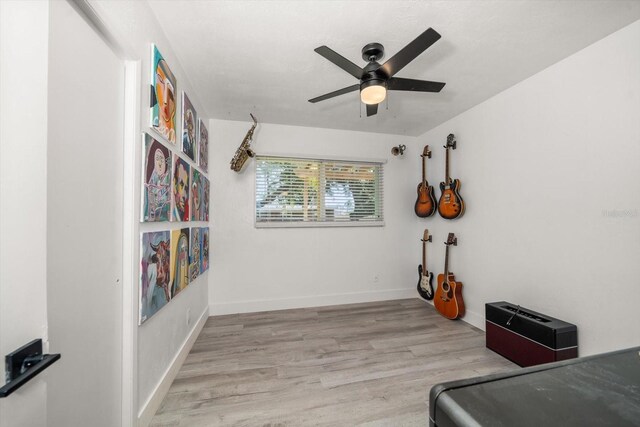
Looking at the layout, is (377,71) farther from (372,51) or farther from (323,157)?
(323,157)

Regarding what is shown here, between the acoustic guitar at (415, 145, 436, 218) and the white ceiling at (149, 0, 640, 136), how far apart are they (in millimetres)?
995

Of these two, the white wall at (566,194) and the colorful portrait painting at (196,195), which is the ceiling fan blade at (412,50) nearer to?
the white wall at (566,194)

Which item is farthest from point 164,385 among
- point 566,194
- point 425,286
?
point 566,194

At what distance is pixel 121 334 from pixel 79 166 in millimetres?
879

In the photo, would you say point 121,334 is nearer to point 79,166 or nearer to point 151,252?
point 151,252

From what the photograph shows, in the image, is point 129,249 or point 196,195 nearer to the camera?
point 129,249

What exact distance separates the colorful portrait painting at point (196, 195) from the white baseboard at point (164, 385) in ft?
3.69

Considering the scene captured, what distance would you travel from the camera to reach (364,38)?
1.75 metres

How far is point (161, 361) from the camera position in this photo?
66.1 inches

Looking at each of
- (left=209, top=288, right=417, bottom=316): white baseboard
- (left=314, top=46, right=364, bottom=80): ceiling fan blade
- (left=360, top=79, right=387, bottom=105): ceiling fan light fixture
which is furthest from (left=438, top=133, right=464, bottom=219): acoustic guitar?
(left=314, top=46, right=364, bottom=80): ceiling fan blade

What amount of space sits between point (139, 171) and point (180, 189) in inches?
24.5

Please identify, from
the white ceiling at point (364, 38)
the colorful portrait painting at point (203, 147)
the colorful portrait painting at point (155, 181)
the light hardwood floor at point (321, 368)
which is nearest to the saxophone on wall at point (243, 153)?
the colorful portrait painting at point (203, 147)

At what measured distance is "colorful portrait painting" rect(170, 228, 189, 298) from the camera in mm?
1837

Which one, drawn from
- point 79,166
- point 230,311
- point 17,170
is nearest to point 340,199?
point 230,311
